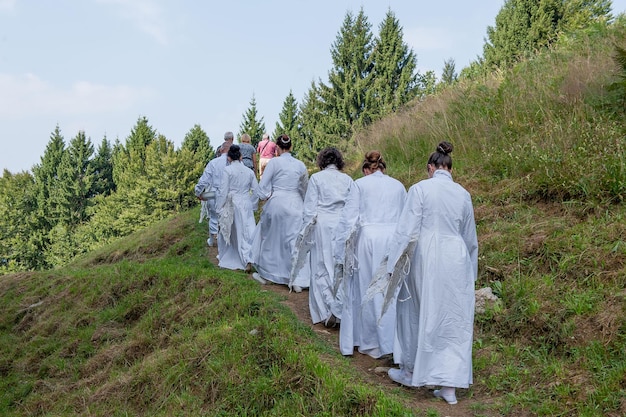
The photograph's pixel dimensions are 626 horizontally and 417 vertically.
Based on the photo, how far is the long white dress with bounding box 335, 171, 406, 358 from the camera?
258 inches

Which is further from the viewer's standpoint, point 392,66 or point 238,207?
point 392,66

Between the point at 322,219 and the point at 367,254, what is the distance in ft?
4.83

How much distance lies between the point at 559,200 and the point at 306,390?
16.4ft

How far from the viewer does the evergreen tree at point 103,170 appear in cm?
5616

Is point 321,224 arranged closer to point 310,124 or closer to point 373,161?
point 373,161

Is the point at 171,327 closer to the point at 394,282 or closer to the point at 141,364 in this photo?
the point at 141,364

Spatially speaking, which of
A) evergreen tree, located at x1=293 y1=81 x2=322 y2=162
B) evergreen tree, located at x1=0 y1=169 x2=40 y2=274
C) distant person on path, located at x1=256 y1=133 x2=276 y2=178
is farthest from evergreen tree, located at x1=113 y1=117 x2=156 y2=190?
distant person on path, located at x1=256 y1=133 x2=276 y2=178

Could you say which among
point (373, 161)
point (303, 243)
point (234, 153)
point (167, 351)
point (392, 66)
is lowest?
point (167, 351)

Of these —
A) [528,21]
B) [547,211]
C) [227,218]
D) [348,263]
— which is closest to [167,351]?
[348,263]

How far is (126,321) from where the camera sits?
10047 millimetres

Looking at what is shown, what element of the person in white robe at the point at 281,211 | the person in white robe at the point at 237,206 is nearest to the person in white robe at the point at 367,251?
the person in white robe at the point at 281,211

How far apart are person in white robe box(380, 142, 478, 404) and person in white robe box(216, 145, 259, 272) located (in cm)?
573

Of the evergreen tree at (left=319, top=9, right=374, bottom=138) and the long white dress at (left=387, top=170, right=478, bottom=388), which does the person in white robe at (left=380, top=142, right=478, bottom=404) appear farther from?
the evergreen tree at (left=319, top=9, right=374, bottom=138)

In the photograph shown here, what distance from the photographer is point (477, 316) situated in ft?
22.6
